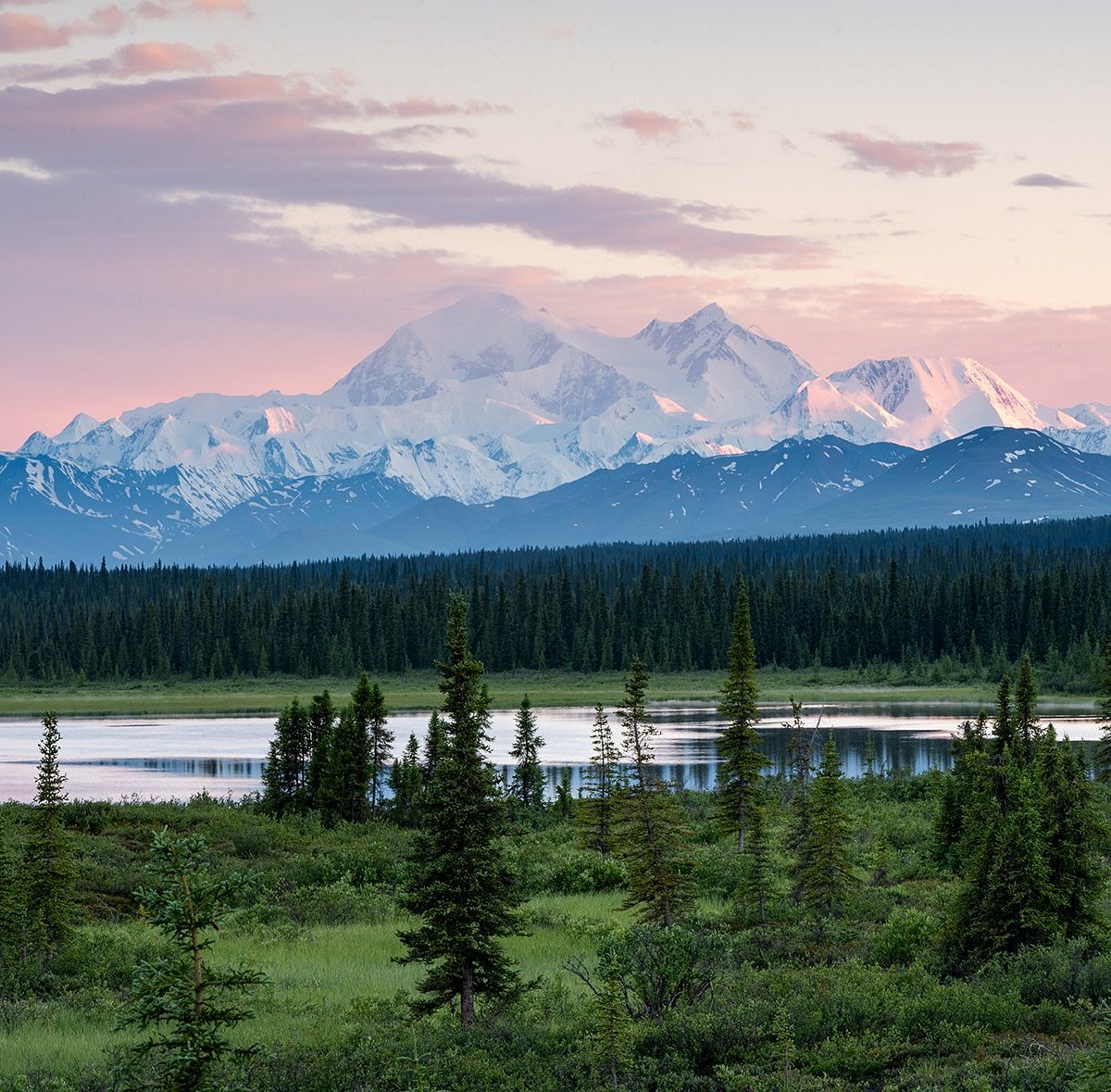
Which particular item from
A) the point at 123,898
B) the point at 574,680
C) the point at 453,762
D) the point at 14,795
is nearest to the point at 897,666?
the point at 574,680

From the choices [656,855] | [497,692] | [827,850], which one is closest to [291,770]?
[656,855]

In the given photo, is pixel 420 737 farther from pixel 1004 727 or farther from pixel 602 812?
pixel 1004 727

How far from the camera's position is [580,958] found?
23625 millimetres

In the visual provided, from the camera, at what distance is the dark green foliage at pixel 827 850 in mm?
26047

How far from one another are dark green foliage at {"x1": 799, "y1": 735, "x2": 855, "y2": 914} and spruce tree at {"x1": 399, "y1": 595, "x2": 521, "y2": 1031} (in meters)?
8.36

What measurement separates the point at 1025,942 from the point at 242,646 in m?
148

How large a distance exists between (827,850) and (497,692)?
365 feet

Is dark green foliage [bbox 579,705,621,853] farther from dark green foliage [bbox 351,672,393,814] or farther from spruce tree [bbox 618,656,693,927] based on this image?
spruce tree [bbox 618,656,693,927]

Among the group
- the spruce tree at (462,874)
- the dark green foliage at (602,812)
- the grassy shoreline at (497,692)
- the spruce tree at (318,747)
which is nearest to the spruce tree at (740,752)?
the dark green foliage at (602,812)

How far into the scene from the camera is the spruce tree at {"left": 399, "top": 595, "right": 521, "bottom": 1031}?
18969 mm

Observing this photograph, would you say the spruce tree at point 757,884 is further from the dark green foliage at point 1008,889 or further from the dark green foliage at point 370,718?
the dark green foliage at point 370,718

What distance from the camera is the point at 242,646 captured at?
16275 centimetres

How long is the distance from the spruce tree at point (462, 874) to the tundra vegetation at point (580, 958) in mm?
39

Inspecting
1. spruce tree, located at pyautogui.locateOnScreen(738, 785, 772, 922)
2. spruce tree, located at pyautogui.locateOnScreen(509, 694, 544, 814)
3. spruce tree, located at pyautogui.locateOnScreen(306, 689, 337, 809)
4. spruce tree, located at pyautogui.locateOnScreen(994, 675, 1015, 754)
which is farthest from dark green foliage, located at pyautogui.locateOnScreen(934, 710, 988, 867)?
spruce tree, located at pyautogui.locateOnScreen(306, 689, 337, 809)
